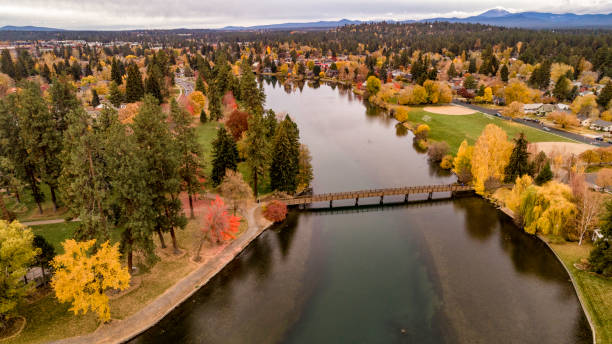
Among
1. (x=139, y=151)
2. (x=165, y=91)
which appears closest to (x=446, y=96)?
(x=165, y=91)

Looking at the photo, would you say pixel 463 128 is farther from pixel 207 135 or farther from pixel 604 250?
pixel 207 135

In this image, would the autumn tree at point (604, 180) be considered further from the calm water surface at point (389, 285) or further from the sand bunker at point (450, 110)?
the sand bunker at point (450, 110)

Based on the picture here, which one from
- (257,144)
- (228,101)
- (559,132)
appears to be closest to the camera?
(257,144)

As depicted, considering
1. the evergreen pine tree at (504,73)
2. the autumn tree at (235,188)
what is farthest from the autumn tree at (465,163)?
the evergreen pine tree at (504,73)

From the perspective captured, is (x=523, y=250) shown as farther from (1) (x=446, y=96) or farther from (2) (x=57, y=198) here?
(1) (x=446, y=96)

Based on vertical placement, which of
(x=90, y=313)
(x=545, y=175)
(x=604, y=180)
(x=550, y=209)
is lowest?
(x=90, y=313)

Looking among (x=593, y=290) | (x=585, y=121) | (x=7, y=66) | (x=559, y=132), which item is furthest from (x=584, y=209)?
(x=7, y=66)

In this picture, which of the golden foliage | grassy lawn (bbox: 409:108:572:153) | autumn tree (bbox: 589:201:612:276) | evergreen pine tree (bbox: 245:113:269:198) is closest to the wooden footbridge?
evergreen pine tree (bbox: 245:113:269:198)

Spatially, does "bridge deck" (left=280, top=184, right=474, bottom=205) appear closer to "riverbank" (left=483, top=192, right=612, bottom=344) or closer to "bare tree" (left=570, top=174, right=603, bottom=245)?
"riverbank" (left=483, top=192, right=612, bottom=344)

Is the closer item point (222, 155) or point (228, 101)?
point (222, 155)
